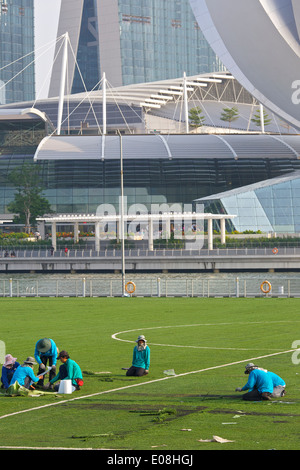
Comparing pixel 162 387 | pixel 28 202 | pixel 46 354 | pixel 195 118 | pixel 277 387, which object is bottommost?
pixel 162 387

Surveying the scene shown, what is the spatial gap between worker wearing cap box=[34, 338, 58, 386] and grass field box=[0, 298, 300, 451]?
3.32ft

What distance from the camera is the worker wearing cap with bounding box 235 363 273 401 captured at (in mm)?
19922

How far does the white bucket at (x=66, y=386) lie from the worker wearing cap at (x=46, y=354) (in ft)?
4.75

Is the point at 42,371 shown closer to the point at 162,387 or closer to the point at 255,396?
the point at 162,387

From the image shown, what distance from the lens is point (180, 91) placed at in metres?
197

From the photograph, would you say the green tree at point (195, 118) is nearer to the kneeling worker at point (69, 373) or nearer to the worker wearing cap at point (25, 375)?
the kneeling worker at point (69, 373)

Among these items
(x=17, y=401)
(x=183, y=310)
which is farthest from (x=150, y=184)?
(x=17, y=401)

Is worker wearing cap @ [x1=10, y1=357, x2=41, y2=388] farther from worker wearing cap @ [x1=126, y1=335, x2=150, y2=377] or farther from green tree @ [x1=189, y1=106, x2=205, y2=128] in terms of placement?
green tree @ [x1=189, y1=106, x2=205, y2=128]

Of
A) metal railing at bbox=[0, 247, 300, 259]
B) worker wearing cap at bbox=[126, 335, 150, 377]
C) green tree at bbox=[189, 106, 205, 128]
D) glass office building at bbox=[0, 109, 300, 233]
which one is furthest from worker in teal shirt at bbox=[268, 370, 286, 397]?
green tree at bbox=[189, 106, 205, 128]

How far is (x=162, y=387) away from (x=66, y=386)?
228cm

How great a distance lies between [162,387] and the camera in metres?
22.1

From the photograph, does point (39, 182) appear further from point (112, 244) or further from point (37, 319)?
point (37, 319)

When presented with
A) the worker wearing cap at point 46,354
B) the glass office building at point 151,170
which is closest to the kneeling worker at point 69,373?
the worker wearing cap at point 46,354

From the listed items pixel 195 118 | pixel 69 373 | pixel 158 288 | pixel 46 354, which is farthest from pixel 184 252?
pixel 195 118
